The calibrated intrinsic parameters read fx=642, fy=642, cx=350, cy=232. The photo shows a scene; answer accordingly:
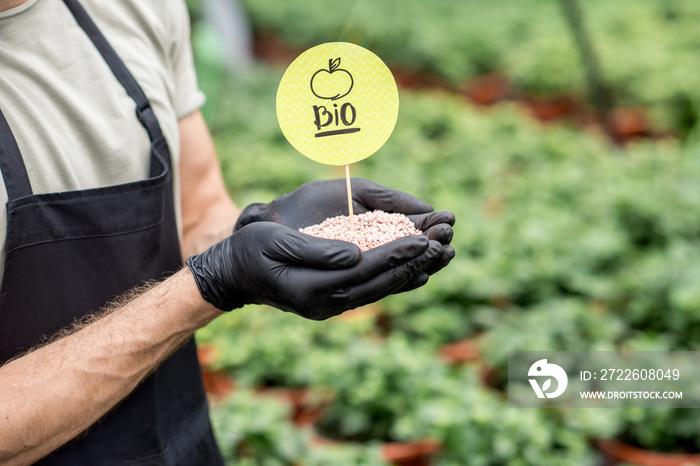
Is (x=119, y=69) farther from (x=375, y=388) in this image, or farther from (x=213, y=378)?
(x=213, y=378)

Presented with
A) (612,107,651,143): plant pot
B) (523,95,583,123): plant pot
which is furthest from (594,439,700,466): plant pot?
(523,95,583,123): plant pot

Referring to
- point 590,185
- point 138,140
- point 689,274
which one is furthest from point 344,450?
point 590,185

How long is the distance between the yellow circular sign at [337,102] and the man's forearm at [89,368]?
36cm

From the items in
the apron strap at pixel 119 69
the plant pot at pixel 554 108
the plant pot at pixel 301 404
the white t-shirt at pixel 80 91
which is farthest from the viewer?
the plant pot at pixel 554 108

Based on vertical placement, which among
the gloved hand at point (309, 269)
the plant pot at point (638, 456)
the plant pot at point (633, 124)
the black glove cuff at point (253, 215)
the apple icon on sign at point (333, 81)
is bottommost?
the plant pot at point (638, 456)

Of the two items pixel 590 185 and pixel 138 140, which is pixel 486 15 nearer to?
pixel 590 185

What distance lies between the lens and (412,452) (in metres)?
1.97

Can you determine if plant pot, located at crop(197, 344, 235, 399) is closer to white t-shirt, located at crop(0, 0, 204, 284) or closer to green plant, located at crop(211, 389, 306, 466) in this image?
green plant, located at crop(211, 389, 306, 466)

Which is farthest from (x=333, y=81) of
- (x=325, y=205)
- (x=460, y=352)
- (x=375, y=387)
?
(x=460, y=352)

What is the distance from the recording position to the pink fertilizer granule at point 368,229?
127 cm

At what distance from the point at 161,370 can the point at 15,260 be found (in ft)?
1.26

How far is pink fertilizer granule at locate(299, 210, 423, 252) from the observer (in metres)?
1.27

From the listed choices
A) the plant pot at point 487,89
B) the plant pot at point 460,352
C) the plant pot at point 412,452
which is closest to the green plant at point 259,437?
the plant pot at point 412,452

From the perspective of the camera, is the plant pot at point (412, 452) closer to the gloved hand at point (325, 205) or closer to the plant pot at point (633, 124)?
the gloved hand at point (325, 205)
